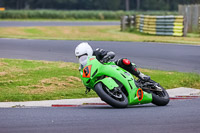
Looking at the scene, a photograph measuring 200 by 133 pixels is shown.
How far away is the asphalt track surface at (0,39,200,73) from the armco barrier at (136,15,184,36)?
543 cm

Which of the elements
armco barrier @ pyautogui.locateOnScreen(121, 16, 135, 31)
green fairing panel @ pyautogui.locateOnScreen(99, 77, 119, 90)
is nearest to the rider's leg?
green fairing panel @ pyautogui.locateOnScreen(99, 77, 119, 90)

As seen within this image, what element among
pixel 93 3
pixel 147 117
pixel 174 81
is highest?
pixel 147 117

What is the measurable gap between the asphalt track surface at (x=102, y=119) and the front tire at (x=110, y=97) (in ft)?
0.40

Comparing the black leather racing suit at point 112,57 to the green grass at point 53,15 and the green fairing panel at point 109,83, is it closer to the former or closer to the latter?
the green fairing panel at point 109,83

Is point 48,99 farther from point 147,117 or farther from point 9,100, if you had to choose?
point 147,117

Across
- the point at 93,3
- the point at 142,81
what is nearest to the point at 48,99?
the point at 142,81

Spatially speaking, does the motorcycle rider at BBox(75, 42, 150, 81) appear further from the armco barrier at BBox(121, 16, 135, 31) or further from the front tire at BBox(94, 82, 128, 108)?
the armco barrier at BBox(121, 16, 135, 31)

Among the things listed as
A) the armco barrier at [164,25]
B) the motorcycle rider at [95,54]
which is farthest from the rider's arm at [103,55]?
the armco barrier at [164,25]

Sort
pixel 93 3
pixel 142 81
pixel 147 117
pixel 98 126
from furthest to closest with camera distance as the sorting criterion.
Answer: pixel 93 3 → pixel 142 81 → pixel 147 117 → pixel 98 126

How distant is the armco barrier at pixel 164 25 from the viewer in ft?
97.0

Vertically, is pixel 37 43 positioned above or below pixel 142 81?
below

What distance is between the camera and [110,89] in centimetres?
857

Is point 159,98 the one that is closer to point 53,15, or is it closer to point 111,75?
point 111,75

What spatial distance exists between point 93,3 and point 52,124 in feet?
342
